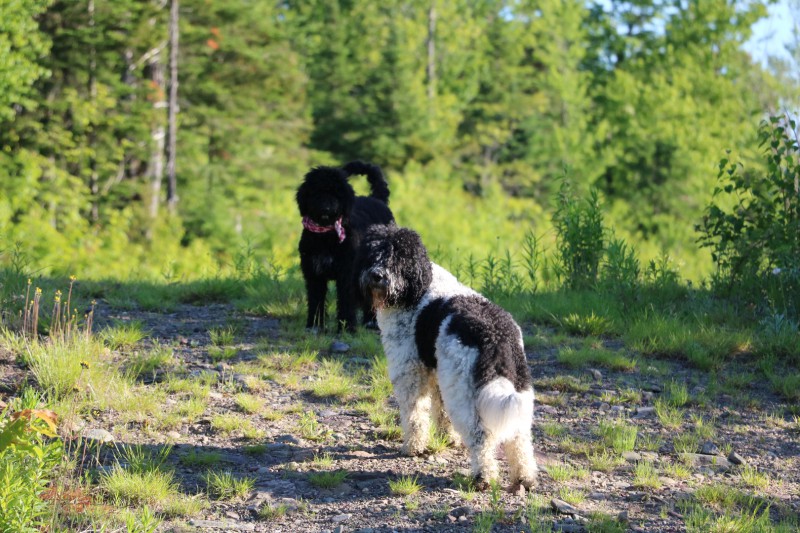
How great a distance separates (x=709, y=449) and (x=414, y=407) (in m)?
2.00

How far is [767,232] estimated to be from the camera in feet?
26.0

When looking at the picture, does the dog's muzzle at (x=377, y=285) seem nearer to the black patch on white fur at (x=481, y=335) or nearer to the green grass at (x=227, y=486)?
the black patch on white fur at (x=481, y=335)

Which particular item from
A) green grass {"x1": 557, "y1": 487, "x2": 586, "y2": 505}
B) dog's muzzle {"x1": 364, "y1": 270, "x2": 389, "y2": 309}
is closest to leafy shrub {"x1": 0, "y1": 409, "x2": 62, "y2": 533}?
dog's muzzle {"x1": 364, "y1": 270, "x2": 389, "y2": 309}

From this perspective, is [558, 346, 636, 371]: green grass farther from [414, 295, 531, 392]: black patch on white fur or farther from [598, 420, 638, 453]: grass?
[414, 295, 531, 392]: black patch on white fur

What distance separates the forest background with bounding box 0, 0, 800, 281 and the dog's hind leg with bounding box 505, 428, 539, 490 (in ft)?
47.7

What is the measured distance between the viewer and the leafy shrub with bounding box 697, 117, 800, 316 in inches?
299

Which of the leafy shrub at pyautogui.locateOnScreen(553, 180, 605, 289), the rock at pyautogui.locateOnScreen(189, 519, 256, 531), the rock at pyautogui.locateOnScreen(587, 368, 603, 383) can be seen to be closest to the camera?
the rock at pyautogui.locateOnScreen(189, 519, 256, 531)

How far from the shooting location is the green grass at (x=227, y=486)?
430 cm


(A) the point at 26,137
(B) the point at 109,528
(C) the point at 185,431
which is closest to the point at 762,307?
(C) the point at 185,431

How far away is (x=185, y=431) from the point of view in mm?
5215

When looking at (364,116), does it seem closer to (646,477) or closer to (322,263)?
(322,263)

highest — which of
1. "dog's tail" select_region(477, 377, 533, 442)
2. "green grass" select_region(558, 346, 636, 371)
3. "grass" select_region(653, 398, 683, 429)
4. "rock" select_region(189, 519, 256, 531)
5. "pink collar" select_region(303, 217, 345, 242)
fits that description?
"pink collar" select_region(303, 217, 345, 242)

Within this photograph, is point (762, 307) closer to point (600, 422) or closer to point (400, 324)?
point (600, 422)

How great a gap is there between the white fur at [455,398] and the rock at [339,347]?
6.14 ft
